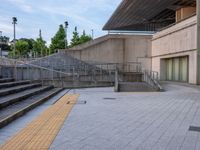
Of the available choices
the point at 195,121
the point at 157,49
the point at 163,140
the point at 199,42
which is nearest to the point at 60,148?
the point at 163,140

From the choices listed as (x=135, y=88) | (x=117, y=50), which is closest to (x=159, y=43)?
(x=117, y=50)

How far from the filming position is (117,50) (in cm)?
3306

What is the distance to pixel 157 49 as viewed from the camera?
30859mm

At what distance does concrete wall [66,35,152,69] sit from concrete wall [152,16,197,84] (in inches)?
50.4

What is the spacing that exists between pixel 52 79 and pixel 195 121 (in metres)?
13.6

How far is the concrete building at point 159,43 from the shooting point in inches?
883

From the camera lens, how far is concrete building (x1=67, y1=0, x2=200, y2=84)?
22438 mm

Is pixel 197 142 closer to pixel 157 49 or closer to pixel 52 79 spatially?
pixel 52 79

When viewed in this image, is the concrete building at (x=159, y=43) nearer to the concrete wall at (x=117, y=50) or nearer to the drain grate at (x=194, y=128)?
the concrete wall at (x=117, y=50)

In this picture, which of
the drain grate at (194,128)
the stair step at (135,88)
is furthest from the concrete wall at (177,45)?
the drain grate at (194,128)

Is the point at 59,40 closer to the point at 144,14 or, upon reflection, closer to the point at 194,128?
the point at 144,14

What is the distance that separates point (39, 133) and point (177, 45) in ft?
66.8

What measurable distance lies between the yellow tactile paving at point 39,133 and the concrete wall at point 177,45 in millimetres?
15129

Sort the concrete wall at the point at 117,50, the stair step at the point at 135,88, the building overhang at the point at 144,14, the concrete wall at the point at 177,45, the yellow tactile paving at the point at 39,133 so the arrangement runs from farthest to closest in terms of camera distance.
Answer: the building overhang at the point at 144,14
the concrete wall at the point at 117,50
the concrete wall at the point at 177,45
the stair step at the point at 135,88
the yellow tactile paving at the point at 39,133
